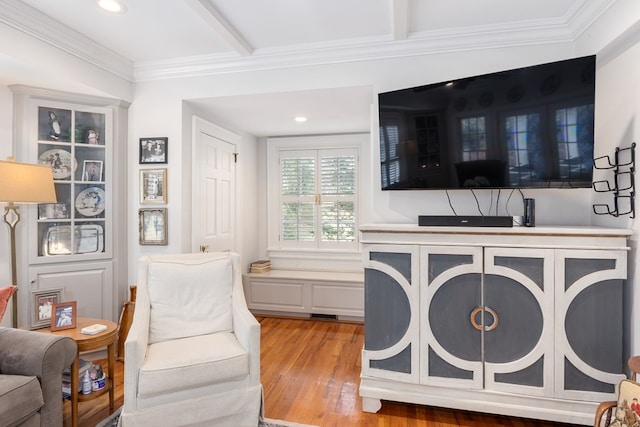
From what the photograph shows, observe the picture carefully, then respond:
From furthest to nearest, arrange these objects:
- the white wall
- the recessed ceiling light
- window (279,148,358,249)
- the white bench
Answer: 1. window (279,148,358,249)
2. the white bench
3. the recessed ceiling light
4. the white wall

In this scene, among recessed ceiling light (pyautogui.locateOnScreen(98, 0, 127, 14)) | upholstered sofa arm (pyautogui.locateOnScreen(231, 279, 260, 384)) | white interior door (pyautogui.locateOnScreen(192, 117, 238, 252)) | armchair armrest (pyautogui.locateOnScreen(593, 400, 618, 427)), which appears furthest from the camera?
white interior door (pyautogui.locateOnScreen(192, 117, 238, 252))

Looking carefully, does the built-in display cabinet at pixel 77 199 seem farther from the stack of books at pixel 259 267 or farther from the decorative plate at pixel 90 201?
the stack of books at pixel 259 267

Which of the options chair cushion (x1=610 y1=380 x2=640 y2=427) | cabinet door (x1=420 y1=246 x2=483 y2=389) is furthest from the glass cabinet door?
chair cushion (x1=610 y1=380 x2=640 y2=427)

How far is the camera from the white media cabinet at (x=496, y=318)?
1863 millimetres

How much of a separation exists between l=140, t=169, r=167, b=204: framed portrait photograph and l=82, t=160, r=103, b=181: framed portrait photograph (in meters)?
0.32

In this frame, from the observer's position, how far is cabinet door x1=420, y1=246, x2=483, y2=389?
2.01 metres

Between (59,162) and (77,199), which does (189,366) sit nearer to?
(77,199)

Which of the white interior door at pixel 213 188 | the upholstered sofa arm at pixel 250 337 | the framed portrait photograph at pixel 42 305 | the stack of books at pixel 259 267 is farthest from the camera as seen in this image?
the stack of books at pixel 259 267

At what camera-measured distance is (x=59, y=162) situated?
2.70 m

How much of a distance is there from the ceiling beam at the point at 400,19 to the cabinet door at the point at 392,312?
1.42m

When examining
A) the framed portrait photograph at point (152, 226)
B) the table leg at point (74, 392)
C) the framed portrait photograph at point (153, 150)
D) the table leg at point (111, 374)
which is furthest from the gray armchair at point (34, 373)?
the framed portrait photograph at point (153, 150)

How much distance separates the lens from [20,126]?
2.53 metres

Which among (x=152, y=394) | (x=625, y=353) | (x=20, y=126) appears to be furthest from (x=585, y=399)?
(x=20, y=126)

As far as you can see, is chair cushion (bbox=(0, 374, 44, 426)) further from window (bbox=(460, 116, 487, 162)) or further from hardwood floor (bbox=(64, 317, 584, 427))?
window (bbox=(460, 116, 487, 162))
